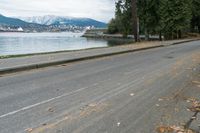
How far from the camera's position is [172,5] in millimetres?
68438

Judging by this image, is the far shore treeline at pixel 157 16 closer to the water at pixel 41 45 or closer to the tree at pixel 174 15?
the tree at pixel 174 15

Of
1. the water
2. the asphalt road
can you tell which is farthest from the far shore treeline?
the asphalt road

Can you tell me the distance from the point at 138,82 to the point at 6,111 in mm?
5724

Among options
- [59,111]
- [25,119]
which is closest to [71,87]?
[59,111]

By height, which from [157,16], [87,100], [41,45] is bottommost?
[41,45]

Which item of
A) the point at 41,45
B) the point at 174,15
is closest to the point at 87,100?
the point at 174,15

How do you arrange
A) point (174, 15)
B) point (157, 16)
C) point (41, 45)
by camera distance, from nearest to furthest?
point (157, 16) → point (174, 15) → point (41, 45)

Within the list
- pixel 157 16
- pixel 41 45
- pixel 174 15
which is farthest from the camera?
pixel 41 45

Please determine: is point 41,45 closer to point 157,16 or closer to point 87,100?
point 157,16

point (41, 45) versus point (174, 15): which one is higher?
point (174, 15)

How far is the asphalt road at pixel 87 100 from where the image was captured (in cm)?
758

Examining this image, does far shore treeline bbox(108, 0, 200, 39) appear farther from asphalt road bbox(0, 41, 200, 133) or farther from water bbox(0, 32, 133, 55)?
asphalt road bbox(0, 41, 200, 133)

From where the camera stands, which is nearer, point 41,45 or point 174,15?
point 174,15

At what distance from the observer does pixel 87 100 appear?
1006cm
